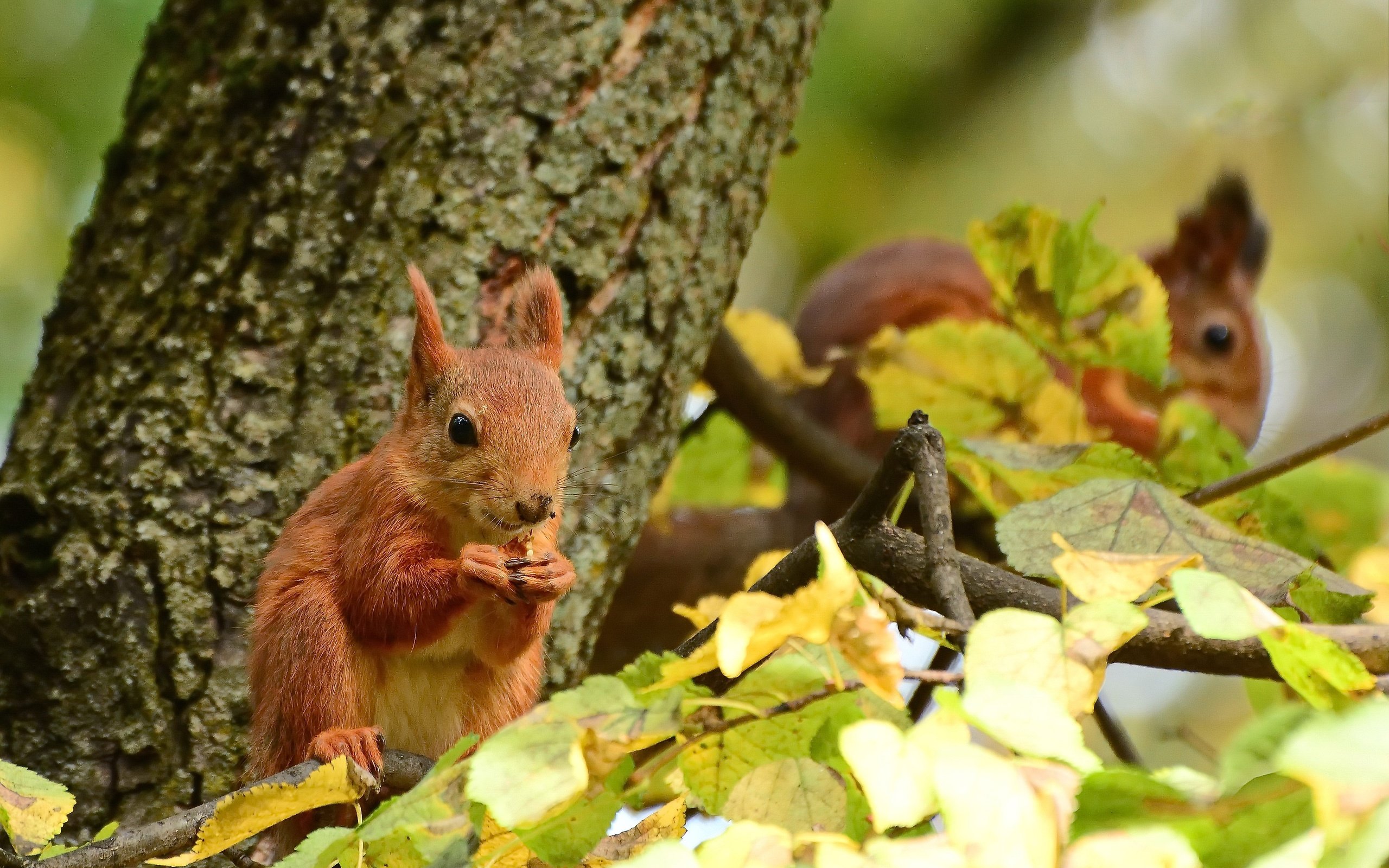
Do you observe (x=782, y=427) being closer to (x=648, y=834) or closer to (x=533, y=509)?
(x=533, y=509)

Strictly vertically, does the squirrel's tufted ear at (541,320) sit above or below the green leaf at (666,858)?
above

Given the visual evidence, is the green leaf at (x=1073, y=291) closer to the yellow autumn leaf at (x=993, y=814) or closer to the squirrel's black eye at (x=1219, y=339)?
the yellow autumn leaf at (x=993, y=814)

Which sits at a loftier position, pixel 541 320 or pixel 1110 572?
pixel 541 320

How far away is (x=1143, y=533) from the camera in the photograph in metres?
0.93

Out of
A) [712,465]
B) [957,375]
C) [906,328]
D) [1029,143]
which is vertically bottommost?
[957,375]

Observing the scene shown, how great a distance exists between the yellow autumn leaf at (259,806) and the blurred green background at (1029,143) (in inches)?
136

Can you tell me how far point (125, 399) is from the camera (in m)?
1.47

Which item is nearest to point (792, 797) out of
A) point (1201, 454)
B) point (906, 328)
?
point (1201, 454)

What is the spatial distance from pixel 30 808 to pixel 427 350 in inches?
20.9

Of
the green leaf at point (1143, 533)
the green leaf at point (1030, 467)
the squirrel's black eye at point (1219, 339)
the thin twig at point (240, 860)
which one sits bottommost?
the thin twig at point (240, 860)

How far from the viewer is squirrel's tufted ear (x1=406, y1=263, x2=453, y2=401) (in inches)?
48.1

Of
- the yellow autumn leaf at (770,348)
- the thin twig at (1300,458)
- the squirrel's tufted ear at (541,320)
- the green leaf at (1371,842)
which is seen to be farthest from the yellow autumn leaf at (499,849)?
the yellow autumn leaf at (770,348)

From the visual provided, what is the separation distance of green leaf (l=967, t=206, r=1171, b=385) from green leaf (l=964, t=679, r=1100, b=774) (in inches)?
37.8

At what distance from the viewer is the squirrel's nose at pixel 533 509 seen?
1124 mm
